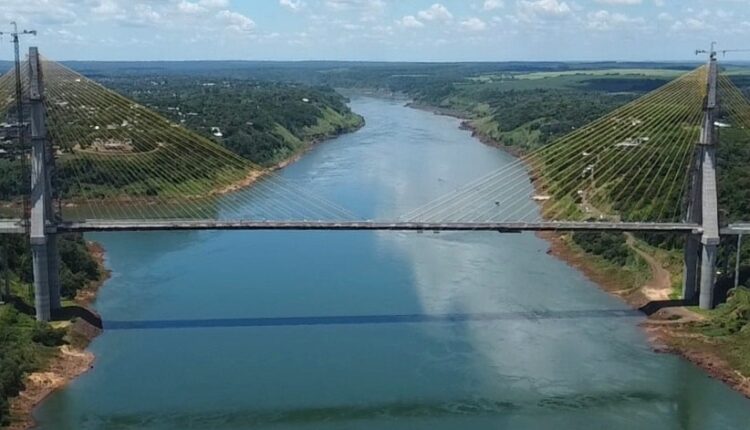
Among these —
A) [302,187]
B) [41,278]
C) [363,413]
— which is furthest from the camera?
[302,187]

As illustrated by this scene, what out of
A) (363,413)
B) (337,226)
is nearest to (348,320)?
(337,226)

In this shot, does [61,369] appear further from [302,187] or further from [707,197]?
[302,187]

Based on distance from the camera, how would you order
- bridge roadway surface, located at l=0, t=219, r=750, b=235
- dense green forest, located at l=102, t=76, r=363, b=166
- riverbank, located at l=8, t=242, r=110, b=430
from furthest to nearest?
dense green forest, located at l=102, t=76, r=363, b=166 < bridge roadway surface, located at l=0, t=219, r=750, b=235 < riverbank, located at l=8, t=242, r=110, b=430

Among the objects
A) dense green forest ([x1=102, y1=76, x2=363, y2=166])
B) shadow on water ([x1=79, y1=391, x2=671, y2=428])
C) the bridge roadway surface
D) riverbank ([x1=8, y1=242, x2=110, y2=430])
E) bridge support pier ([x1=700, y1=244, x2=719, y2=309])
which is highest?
dense green forest ([x1=102, y1=76, x2=363, y2=166])

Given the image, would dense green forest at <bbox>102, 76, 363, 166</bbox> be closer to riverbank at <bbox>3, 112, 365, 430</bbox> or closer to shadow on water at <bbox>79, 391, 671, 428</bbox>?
riverbank at <bbox>3, 112, 365, 430</bbox>

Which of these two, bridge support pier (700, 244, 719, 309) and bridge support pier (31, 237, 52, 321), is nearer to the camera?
bridge support pier (31, 237, 52, 321)

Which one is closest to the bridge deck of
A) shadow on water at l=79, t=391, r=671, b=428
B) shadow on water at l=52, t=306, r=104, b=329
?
shadow on water at l=52, t=306, r=104, b=329

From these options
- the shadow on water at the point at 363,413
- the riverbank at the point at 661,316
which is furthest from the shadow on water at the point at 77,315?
the riverbank at the point at 661,316
